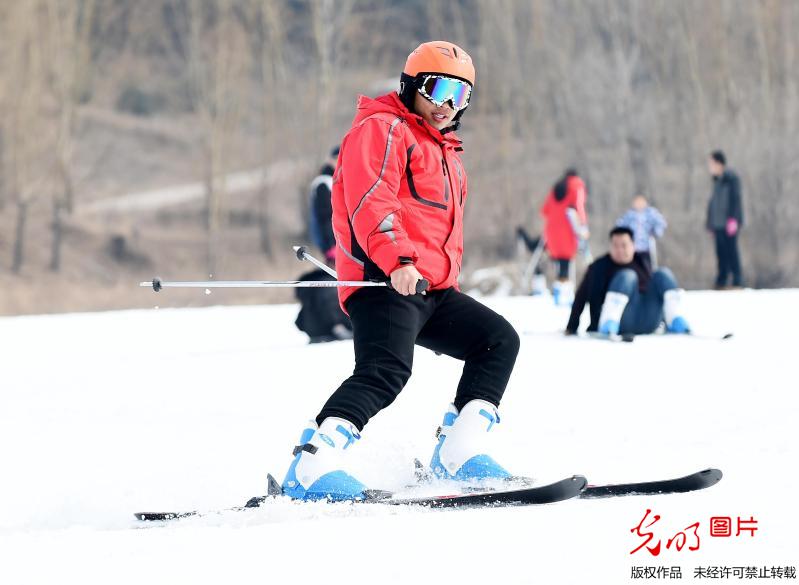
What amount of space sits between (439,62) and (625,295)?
4.38m

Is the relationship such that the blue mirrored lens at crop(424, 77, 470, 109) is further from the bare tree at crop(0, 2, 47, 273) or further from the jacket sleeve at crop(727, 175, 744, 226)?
the bare tree at crop(0, 2, 47, 273)

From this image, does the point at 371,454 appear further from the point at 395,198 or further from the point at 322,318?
the point at 322,318

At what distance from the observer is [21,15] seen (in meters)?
23.1

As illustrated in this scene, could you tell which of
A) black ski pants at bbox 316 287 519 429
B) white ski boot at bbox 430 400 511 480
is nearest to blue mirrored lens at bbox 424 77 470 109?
black ski pants at bbox 316 287 519 429

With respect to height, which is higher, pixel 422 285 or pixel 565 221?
pixel 565 221

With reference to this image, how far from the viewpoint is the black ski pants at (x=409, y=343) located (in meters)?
3.35

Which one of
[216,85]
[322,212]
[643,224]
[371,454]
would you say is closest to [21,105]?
[216,85]

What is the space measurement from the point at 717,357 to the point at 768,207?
14258 millimetres

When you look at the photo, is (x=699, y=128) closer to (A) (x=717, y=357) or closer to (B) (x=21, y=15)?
(B) (x=21, y=15)

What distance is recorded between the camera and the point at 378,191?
132 inches

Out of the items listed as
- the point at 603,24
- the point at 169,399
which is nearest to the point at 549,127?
the point at 603,24

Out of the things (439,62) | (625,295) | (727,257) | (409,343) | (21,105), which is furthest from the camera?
(21,105)

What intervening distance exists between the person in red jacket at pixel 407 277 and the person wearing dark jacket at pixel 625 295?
4.03 metres

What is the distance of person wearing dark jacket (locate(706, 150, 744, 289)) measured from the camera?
12328 mm
